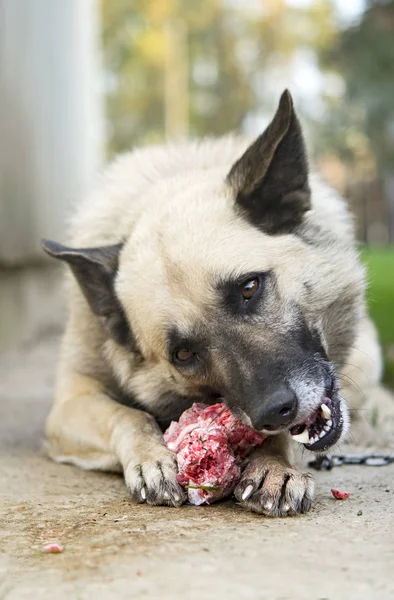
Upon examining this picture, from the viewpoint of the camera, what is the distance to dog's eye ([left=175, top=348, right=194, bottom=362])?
304cm

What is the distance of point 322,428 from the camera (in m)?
2.79

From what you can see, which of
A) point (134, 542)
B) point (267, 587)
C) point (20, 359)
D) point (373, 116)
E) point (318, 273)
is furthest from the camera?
point (373, 116)

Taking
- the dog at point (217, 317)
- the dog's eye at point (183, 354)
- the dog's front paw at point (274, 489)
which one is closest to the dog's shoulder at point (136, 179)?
the dog at point (217, 317)

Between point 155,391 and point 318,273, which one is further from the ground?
point 318,273

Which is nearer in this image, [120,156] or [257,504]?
[257,504]

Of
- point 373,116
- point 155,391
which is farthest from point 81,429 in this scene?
point 373,116

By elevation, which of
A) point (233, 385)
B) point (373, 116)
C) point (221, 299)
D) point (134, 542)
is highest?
point (373, 116)

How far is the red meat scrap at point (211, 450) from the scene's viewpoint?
270cm

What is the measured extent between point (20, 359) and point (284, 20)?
27.1 m

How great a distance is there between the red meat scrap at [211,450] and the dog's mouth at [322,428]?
7.3 inches

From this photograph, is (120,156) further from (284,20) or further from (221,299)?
(284,20)

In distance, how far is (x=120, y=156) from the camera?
4.61m

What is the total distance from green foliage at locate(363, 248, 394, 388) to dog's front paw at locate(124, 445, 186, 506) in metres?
1.29

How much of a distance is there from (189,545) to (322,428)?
0.82m
